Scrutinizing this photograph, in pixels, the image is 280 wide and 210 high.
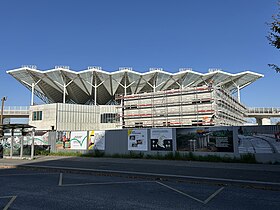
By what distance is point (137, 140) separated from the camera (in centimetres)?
1898

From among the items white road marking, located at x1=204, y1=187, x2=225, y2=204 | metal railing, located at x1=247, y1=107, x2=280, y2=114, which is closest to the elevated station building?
metal railing, located at x1=247, y1=107, x2=280, y2=114

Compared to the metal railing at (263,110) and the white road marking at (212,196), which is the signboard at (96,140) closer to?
the white road marking at (212,196)

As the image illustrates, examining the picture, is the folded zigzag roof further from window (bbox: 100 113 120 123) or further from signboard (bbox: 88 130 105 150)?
signboard (bbox: 88 130 105 150)

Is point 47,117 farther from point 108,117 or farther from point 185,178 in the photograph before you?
point 185,178

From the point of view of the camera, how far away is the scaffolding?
127ft

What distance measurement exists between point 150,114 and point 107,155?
83.1 feet

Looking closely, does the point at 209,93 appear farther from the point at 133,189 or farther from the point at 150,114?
the point at 133,189

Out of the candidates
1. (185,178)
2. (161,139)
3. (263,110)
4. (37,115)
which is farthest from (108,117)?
(185,178)

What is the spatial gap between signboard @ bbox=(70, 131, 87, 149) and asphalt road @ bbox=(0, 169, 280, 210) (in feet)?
41.8

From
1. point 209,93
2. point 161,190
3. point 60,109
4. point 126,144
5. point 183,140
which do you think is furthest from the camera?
point 60,109

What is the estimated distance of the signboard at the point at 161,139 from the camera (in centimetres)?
1770

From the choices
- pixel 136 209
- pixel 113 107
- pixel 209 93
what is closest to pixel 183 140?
pixel 136 209

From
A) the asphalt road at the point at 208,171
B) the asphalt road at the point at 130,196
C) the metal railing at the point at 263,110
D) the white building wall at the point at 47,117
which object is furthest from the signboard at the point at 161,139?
the metal railing at the point at 263,110

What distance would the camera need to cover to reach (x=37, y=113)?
164 feet
